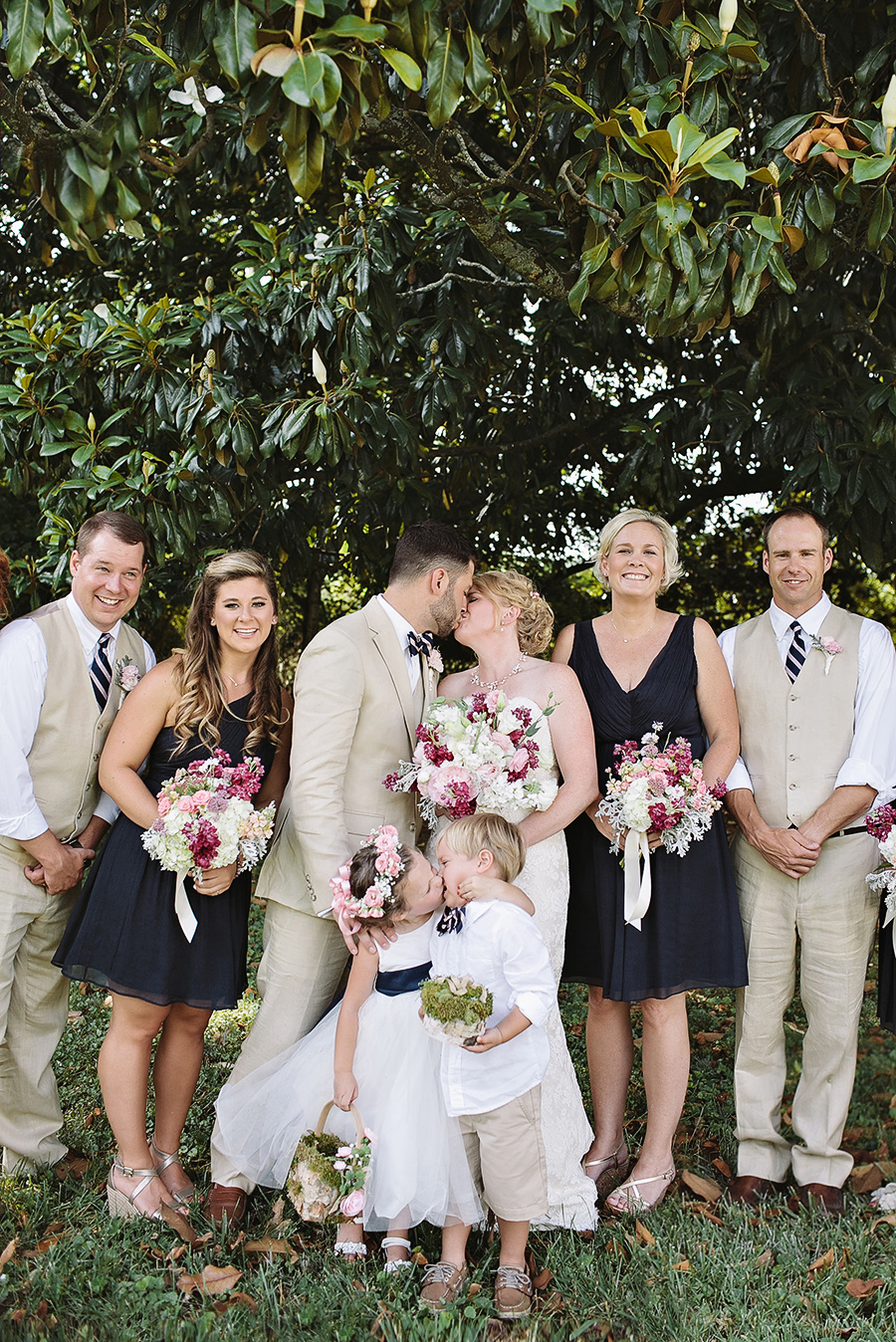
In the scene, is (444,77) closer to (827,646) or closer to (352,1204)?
(827,646)

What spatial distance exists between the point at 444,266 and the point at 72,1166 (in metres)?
4.05

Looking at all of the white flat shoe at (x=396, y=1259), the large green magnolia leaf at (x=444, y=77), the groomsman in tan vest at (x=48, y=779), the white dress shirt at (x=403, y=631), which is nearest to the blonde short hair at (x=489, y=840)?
the white dress shirt at (x=403, y=631)

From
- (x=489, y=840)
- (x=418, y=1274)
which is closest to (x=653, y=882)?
(x=489, y=840)

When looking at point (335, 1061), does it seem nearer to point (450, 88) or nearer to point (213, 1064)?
point (213, 1064)

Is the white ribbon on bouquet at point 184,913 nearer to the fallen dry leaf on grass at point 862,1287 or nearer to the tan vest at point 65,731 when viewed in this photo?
the tan vest at point 65,731

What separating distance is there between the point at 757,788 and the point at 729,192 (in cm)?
214

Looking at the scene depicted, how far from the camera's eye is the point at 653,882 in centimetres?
396

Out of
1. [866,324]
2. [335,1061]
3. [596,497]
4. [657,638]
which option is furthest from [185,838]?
[596,497]

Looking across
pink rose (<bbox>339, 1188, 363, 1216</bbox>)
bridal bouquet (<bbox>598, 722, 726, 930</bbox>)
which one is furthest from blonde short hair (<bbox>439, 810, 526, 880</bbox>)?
pink rose (<bbox>339, 1188, 363, 1216</bbox>)

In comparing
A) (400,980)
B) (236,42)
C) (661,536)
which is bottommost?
(400,980)

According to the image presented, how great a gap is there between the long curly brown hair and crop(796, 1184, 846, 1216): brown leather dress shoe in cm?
250

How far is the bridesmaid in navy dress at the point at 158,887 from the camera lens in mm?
3678

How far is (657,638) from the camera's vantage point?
163 inches

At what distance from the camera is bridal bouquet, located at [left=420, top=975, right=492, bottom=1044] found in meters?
3.09
